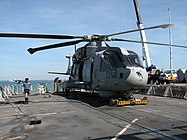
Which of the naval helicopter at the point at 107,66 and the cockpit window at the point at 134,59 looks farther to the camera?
the cockpit window at the point at 134,59

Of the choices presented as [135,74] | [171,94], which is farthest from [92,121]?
[171,94]

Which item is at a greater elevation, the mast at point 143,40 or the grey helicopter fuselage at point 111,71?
the mast at point 143,40

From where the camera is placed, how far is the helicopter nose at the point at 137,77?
38.4 feet

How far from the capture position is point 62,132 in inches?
272

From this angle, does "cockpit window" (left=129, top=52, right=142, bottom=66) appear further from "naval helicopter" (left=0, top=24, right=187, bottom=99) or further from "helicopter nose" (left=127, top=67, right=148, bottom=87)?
"helicopter nose" (left=127, top=67, right=148, bottom=87)

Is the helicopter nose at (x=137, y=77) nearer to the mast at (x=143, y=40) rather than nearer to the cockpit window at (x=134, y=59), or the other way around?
the cockpit window at (x=134, y=59)

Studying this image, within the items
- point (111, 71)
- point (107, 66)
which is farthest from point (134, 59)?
point (107, 66)

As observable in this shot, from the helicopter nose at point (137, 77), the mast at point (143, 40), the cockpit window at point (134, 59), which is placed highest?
the mast at point (143, 40)

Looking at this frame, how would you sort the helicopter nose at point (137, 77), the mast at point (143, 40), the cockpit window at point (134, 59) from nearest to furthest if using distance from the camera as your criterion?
the helicopter nose at point (137, 77) < the cockpit window at point (134, 59) < the mast at point (143, 40)

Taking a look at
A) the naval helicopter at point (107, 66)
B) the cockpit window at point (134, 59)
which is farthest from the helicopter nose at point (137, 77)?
the cockpit window at point (134, 59)

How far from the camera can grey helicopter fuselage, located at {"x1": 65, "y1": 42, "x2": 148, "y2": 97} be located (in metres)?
11.9

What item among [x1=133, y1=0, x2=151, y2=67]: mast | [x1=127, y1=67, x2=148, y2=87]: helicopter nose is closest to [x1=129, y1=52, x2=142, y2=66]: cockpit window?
[x1=127, y1=67, x2=148, y2=87]: helicopter nose

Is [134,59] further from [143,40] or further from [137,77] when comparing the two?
[143,40]

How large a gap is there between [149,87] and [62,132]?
16.9m
